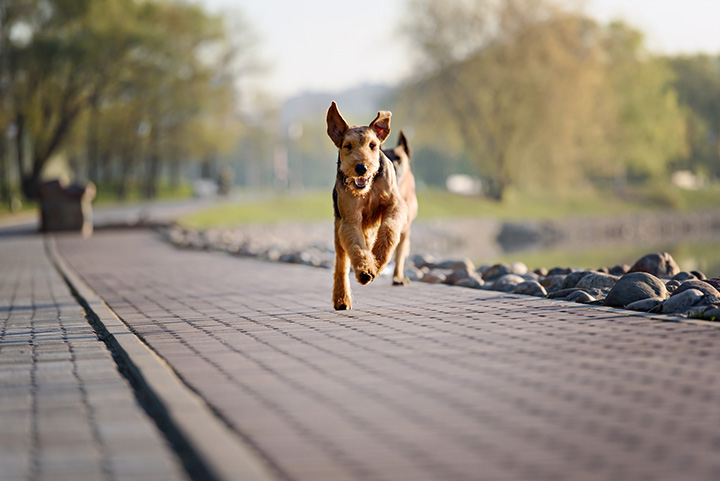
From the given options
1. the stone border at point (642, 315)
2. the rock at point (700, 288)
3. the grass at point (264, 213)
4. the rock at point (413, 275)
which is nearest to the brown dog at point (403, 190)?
the rock at point (413, 275)

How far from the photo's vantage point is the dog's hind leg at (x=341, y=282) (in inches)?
349

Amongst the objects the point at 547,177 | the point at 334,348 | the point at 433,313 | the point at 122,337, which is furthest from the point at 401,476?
the point at 547,177

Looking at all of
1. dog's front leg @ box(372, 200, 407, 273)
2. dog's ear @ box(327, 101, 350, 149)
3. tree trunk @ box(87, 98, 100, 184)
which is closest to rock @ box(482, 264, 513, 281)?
dog's front leg @ box(372, 200, 407, 273)

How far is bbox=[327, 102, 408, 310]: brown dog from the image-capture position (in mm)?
8188

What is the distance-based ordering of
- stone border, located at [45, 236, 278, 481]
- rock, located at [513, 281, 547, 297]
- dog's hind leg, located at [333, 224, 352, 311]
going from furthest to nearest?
1. rock, located at [513, 281, 547, 297]
2. dog's hind leg, located at [333, 224, 352, 311]
3. stone border, located at [45, 236, 278, 481]

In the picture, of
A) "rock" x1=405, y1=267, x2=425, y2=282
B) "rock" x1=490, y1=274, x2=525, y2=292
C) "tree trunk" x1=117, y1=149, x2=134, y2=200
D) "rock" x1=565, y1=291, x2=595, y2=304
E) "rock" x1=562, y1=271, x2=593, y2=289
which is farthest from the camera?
"tree trunk" x1=117, y1=149, x2=134, y2=200

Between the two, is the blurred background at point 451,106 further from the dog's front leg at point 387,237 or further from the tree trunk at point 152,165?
the dog's front leg at point 387,237

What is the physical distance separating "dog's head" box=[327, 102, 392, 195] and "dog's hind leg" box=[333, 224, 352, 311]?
717mm

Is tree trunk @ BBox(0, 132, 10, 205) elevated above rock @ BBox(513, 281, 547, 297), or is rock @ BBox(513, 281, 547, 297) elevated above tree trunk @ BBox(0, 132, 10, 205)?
tree trunk @ BBox(0, 132, 10, 205)

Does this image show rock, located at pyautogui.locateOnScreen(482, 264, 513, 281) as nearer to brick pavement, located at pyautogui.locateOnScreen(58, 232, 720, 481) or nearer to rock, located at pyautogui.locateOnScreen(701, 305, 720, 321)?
brick pavement, located at pyautogui.locateOnScreen(58, 232, 720, 481)

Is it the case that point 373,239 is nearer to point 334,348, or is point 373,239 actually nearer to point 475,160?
point 334,348

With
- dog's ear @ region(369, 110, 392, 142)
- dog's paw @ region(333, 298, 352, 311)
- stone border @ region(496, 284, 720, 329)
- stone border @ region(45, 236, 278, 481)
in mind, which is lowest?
stone border @ region(45, 236, 278, 481)

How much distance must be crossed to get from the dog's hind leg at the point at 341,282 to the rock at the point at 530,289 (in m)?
2.37

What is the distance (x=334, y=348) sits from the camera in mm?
6883
